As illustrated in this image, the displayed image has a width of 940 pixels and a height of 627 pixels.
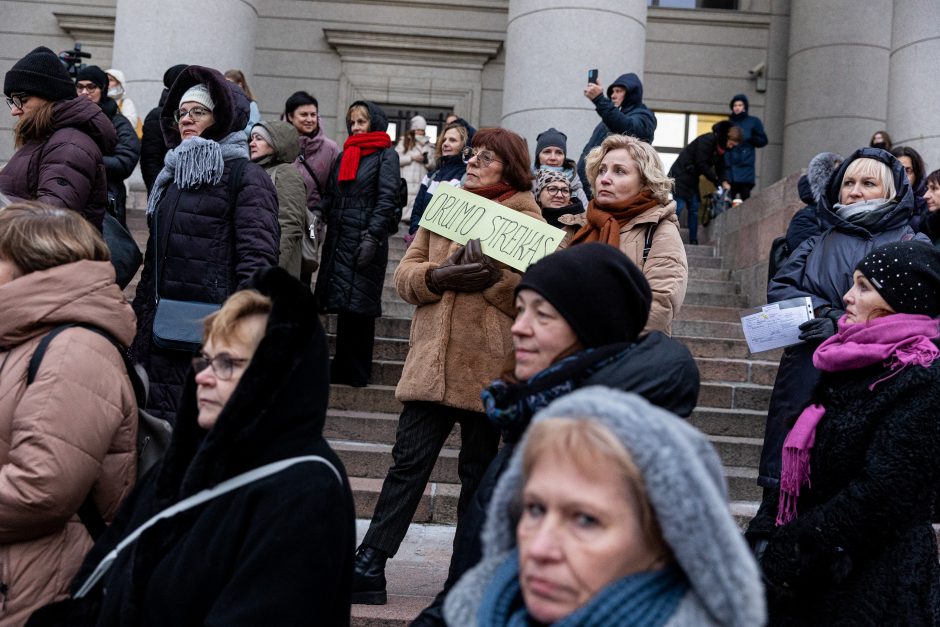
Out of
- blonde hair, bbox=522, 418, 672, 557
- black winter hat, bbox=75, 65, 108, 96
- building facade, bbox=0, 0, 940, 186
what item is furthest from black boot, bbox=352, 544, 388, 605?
building facade, bbox=0, 0, 940, 186

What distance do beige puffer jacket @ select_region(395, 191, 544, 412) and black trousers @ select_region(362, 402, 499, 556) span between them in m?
0.11

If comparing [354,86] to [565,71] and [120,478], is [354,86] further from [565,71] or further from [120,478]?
[120,478]

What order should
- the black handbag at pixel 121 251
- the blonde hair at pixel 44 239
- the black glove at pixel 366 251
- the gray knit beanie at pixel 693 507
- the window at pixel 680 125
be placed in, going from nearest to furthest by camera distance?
1. the gray knit beanie at pixel 693 507
2. the blonde hair at pixel 44 239
3. the black handbag at pixel 121 251
4. the black glove at pixel 366 251
5. the window at pixel 680 125

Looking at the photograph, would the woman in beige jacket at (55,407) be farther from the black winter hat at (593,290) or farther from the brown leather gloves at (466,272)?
the brown leather gloves at (466,272)

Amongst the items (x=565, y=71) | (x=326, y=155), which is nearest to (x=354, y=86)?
(x=565, y=71)

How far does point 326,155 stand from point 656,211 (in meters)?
4.51

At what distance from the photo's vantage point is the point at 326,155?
8703 mm

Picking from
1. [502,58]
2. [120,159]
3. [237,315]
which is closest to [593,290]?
[237,315]

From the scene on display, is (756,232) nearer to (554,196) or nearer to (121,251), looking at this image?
(554,196)

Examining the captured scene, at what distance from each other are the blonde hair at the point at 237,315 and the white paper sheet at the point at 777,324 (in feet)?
8.24

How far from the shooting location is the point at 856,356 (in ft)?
12.2

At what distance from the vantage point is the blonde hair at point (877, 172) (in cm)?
525

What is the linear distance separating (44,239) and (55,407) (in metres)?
0.64

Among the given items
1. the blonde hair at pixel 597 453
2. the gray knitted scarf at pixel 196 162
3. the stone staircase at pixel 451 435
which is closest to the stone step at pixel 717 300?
the stone staircase at pixel 451 435
